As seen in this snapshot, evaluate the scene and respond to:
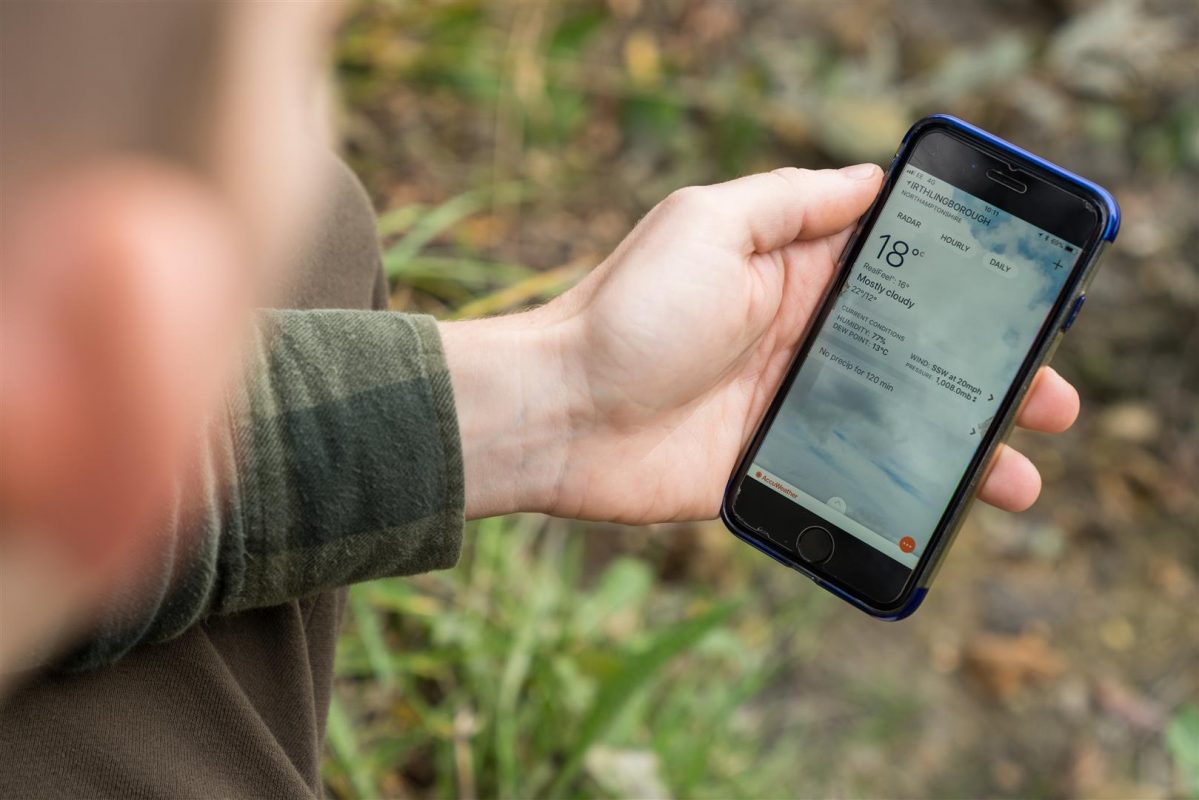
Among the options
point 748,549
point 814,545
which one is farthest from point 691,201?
→ point 748,549

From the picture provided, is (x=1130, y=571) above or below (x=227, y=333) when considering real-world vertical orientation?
below

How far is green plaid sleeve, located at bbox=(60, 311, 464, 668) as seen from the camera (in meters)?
0.83

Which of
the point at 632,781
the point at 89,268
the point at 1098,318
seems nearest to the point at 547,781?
the point at 632,781

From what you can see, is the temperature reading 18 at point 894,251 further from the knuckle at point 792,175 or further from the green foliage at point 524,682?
the green foliage at point 524,682

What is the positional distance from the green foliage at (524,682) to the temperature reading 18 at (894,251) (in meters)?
0.43

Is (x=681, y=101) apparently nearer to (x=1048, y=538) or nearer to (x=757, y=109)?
(x=757, y=109)

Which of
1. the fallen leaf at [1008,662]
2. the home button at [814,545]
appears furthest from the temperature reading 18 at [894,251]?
the fallen leaf at [1008,662]

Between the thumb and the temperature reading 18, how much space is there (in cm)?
4

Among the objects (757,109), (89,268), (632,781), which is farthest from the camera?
(757,109)

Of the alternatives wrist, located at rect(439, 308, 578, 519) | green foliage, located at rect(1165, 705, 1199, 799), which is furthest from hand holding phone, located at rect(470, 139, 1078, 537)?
green foliage, located at rect(1165, 705, 1199, 799)

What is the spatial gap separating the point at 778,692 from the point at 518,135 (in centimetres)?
115

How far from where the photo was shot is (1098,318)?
95.2 inches

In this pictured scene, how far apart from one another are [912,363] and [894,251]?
118 millimetres

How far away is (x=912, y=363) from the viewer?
3.85 feet
